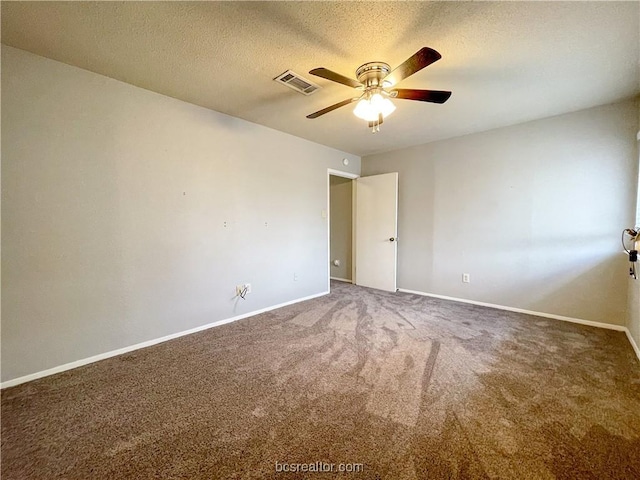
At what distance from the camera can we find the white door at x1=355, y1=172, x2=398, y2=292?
4.38 metres

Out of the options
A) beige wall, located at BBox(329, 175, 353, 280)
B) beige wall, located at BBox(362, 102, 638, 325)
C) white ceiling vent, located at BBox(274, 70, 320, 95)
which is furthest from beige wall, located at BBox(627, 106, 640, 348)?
beige wall, located at BBox(329, 175, 353, 280)

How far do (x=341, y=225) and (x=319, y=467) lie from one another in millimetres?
4440

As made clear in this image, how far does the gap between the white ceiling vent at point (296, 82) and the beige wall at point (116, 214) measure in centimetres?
105

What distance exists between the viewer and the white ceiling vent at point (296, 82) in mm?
2212

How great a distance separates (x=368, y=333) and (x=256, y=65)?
2.67 metres

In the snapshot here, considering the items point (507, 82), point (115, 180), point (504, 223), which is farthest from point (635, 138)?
point (115, 180)

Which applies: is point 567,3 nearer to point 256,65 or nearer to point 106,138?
point 256,65

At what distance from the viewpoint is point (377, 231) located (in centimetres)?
458

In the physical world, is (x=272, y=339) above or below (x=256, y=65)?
below

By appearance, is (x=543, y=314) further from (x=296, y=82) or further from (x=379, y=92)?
(x=296, y=82)

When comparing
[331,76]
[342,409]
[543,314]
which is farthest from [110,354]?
[543,314]

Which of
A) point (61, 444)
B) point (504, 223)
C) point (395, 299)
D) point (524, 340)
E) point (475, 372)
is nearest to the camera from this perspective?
point (61, 444)

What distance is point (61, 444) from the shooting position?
141cm

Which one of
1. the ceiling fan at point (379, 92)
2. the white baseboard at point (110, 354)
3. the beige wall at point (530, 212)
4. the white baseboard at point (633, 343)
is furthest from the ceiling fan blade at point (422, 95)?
the white baseboard at point (110, 354)
